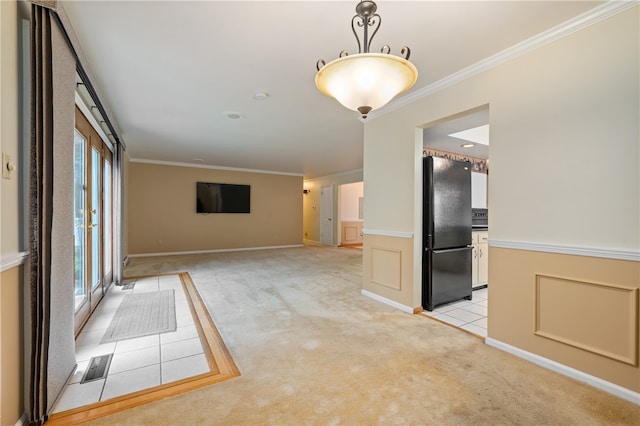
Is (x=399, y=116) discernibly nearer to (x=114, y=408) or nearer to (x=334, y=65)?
(x=334, y=65)

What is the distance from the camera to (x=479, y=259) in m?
4.02

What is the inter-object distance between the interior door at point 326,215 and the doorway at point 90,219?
254 inches

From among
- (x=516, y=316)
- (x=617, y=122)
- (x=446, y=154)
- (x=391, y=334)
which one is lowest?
(x=391, y=334)

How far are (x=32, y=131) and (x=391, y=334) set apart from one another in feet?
9.31

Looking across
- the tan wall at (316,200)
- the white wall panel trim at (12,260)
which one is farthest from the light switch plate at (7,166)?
the tan wall at (316,200)

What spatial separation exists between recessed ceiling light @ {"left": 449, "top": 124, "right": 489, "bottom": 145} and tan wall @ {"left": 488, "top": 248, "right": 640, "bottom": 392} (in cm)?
257

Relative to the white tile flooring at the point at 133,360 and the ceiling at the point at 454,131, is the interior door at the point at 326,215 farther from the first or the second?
the white tile flooring at the point at 133,360

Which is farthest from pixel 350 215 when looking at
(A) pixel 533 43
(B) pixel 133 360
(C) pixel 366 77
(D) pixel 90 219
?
(C) pixel 366 77

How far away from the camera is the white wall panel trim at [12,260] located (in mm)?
1295

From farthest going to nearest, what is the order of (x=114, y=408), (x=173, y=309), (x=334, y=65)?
(x=173, y=309) → (x=114, y=408) → (x=334, y=65)

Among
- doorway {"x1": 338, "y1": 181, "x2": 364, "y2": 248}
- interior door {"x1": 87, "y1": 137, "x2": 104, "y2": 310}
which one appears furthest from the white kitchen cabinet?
doorway {"x1": 338, "y1": 181, "x2": 364, "y2": 248}

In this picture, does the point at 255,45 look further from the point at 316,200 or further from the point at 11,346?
the point at 316,200

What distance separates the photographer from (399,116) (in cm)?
330

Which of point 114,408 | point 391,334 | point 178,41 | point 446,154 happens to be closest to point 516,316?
point 391,334
